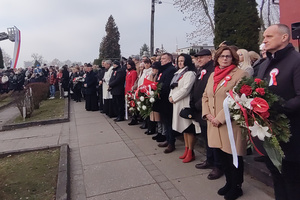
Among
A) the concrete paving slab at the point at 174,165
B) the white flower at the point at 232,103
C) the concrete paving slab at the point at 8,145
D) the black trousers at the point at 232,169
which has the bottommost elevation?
the concrete paving slab at the point at 8,145

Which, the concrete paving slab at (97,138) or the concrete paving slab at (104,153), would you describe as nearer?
the concrete paving slab at (104,153)

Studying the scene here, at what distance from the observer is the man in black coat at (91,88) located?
11547 mm

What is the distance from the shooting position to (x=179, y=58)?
504 centimetres

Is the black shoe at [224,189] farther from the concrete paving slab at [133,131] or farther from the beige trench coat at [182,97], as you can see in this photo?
the concrete paving slab at [133,131]

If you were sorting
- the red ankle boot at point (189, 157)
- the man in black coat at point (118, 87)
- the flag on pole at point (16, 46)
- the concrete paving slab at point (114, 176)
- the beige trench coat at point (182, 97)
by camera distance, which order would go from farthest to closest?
the flag on pole at point (16, 46) → the man in black coat at point (118, 87) → the red ankle boot at point (189, 157) → the beige trench coat at point (182, 97) → the concrete paving slab at point (114, 176)

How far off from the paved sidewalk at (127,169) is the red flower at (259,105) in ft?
5.33

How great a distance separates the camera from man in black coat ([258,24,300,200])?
8.21 ft

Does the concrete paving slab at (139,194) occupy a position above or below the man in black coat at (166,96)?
below

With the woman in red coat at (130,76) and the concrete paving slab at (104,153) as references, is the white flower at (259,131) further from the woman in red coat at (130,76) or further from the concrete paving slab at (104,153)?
the woman in red coat at (130,76)

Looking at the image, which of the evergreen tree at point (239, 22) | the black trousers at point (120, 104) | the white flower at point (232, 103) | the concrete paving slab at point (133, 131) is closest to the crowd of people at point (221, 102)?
the white flower at point (232, 103)

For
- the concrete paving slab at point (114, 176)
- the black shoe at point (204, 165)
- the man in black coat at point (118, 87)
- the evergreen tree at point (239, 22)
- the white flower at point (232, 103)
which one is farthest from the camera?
the evergreen tree at point (239, 22)

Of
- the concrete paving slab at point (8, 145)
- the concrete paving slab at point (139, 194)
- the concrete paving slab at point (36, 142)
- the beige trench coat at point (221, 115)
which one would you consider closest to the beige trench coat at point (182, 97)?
the beige trench coat at point (221, 115)

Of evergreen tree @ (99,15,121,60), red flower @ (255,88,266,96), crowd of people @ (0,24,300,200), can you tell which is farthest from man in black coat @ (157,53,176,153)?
evergreen tree @ (99,15,121,60)

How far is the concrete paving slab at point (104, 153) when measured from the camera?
5.47 m
